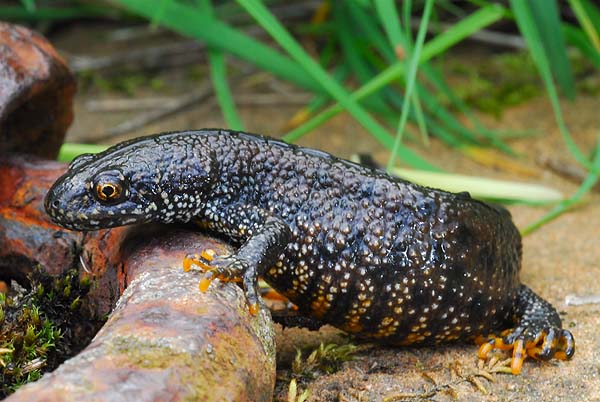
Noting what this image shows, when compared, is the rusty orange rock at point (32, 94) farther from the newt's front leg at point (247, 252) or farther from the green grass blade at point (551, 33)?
the green grass blade at point (551, 33)

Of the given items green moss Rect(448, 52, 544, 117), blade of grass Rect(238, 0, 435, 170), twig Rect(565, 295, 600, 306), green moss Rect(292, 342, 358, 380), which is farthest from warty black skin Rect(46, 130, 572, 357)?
green moss Rect(448, 52, 544, 117)

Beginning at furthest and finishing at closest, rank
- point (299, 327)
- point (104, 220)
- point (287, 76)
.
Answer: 1. point (287, 76)
2. point (299, 327)
3. point (104, 220)

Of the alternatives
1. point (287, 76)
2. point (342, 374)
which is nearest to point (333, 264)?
point (342, 374)

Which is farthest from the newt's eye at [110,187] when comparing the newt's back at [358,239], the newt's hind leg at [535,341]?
the newt's hind leg at [535,341]

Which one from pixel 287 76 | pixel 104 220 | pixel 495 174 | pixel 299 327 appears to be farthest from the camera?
pixel 495 174

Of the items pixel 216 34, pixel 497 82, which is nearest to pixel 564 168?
pixel 497 82

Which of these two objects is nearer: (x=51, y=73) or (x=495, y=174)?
(x=51, y=73)

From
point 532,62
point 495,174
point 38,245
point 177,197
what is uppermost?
point 532,62

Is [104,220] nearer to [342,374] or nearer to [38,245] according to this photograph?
[38,245]
